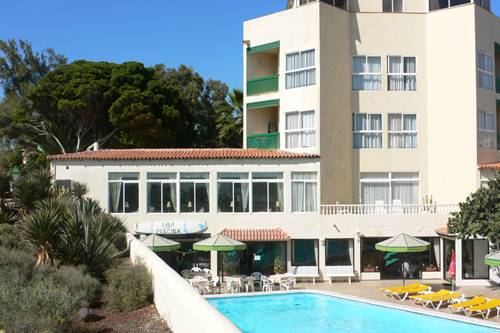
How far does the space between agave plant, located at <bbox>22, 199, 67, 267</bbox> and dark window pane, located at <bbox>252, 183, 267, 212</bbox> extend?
12.5 m

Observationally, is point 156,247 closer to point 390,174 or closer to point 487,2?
point 390,174

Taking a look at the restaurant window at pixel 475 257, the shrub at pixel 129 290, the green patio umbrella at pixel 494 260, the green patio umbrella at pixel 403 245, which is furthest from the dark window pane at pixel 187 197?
the green patio umbrella at pixel 494 260

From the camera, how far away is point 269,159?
29.7 metres

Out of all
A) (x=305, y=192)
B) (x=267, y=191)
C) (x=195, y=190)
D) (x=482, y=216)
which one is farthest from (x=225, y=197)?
(x=482, y=216)

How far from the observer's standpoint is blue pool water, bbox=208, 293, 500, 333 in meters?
19.3

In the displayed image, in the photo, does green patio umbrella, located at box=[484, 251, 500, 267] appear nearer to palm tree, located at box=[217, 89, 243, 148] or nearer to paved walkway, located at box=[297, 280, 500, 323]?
paved walkway, located at box=[297, 280, 500, 323]

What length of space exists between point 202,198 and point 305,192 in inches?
206

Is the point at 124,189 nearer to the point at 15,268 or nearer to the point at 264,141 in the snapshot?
the point at 264,141

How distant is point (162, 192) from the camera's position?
98.6ft

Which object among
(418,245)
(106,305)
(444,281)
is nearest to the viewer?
(106,305)

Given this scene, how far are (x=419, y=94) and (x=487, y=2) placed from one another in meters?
6.82

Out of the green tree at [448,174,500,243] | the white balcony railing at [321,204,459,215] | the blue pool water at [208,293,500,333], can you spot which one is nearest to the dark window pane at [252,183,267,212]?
the white balcony railing at [321,204,459,215]

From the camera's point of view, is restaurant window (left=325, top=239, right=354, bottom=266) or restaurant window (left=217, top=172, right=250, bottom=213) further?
restaurant window (left=217, top=172, right=250, bottom=213)

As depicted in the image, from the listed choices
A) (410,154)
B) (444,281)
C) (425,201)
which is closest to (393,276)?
(444,281)
